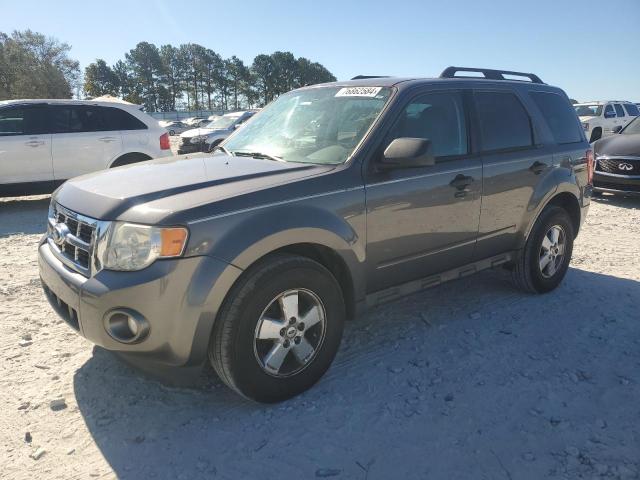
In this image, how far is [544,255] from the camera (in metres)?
4.48

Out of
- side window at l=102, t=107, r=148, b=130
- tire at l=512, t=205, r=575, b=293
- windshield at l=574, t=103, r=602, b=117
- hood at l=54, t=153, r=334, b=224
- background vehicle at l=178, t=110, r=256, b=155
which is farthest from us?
windshield at l=574, t=103, r=602, b=117

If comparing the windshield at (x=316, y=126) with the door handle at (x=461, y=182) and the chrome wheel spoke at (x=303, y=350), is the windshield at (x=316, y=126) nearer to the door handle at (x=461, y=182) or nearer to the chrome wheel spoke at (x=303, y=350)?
the door handle at (x=461, y=182)

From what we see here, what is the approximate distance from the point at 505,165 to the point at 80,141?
715 centimetres

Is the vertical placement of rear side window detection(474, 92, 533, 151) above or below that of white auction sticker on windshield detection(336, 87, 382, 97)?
below

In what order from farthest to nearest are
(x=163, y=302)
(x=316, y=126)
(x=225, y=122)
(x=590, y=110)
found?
(x=590, y=110), (x=225, y=122), (x=316, y=126), (x=163, y=302)

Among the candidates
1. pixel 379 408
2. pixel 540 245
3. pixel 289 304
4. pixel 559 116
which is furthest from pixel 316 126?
pixel 559 116

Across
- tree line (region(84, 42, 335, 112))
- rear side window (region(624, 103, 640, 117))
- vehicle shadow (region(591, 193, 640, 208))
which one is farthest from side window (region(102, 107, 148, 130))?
tree line (region(84, 42, 335, 112))

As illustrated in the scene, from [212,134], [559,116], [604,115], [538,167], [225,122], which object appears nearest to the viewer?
[538,167]

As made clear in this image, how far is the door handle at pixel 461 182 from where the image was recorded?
11.6 feet

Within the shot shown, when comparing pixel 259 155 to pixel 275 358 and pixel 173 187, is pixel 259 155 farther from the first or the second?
pixel 275 358

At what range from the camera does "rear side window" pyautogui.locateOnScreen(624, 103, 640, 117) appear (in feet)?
62.0

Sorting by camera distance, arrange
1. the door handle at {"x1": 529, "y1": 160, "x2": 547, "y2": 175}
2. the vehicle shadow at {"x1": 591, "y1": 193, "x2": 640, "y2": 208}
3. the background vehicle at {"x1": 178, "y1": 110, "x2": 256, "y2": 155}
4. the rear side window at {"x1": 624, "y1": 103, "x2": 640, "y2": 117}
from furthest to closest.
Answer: the rear side window at {"x1": 624, "y1": 103, "x2": 640, "y2": 117}, the background vehicle at {"x1": 178, "y1": 110, "x2": 256, "y2": 155}, the vehicle shadow at {"x1": 591, "y1": 193, "x2": 640, "y2": 208}, the door handle at {"x1": 529, "y1": 160, "x2": 547, "y2": 175}

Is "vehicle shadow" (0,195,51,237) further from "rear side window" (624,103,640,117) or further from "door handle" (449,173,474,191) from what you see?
"rear side window" (624,103,640,117)

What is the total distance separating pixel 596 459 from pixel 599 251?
429 cm
